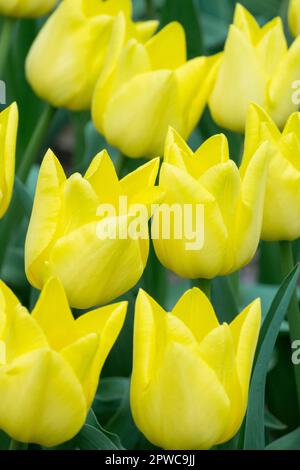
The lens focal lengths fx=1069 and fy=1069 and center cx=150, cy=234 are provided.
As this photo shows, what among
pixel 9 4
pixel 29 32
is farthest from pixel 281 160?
pixel 29 32

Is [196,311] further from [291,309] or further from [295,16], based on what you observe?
[295,16]

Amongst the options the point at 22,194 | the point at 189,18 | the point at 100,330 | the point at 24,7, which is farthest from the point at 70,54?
the point at 100,330

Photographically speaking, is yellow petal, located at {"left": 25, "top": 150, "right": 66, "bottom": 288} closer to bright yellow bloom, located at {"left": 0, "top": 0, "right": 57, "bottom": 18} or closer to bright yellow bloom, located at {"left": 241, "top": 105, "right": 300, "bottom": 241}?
bright yellow bloom, located at {"left": 241, "top": 105, "right": 300, "bottom": 241}

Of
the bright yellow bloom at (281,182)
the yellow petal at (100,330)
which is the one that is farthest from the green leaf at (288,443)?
the yellow petal at (100,330)

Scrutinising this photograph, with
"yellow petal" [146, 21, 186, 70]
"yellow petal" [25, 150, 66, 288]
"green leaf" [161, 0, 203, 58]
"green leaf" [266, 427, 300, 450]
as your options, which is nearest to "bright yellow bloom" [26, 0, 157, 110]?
"yellow petal" [146, 21, 186, 70]

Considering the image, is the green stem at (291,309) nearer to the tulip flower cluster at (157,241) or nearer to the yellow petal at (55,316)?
the tulip flower cluster at (157,241)
